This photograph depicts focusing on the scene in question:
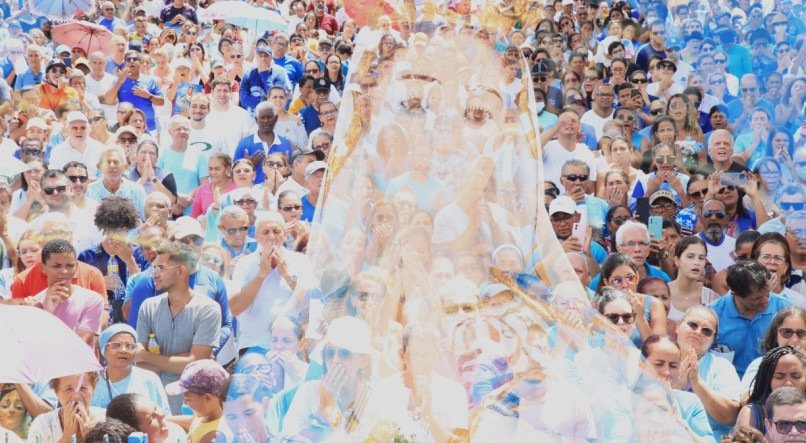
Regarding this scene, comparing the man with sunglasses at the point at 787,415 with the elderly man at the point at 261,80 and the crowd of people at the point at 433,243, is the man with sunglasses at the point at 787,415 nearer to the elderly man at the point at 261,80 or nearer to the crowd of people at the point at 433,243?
the crowd of people at the point at 433,243

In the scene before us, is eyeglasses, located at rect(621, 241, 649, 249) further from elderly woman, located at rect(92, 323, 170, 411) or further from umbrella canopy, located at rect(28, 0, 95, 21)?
umbrella canopy, located at rect(28, 0, 95, 21)

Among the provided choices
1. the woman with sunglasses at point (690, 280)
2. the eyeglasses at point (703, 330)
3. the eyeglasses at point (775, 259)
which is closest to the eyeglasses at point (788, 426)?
the eyeglasses at point (703, 330)

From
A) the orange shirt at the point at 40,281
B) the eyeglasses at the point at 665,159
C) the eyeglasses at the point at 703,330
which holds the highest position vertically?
the eyeglasses at the point at 703,330

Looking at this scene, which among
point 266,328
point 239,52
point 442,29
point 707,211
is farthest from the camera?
point 239,52

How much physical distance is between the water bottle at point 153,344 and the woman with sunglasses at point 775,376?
8.98 feet

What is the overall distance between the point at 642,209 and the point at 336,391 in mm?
4413

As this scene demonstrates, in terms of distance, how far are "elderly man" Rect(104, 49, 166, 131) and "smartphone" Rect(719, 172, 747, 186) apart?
17.2 ft

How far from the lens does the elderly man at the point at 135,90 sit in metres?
12.5

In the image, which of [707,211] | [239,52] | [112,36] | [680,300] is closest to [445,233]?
[680,300]

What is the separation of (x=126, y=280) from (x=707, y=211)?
3.46m

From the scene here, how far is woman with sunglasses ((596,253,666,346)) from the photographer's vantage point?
6719 millimetres

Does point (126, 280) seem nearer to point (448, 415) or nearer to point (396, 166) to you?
point (396, 166)

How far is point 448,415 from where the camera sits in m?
4.76

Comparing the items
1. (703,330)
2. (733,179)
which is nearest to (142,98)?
(733,179)
